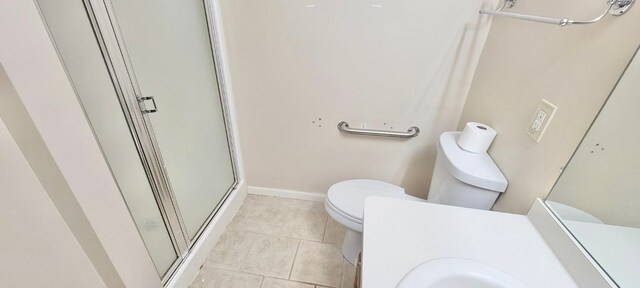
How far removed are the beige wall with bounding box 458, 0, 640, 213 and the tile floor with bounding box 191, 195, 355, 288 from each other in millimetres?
948

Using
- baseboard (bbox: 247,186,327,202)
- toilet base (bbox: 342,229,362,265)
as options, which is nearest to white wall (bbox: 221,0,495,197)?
baseboard (bbox: 247,186,327,202)

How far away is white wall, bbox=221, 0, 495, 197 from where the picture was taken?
1292 mm

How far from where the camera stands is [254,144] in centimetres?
181

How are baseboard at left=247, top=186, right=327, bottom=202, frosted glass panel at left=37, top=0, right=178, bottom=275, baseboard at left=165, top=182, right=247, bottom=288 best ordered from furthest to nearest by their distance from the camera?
baseboard at left=247, top=186, right=327, bottom=202, baseboard at left=165, top=182, right=247, bottom=288, frosted glass panel at left=37, top=0, right=178, bottom=275

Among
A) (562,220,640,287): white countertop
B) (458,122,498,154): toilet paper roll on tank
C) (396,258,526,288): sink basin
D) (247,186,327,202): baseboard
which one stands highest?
(458,122,498,154): toilet paper roll on tank

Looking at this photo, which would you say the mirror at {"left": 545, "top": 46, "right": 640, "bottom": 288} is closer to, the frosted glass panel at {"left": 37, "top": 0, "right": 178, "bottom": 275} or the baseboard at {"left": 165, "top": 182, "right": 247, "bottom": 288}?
the frosted glass panel at {"left": 37, "top": 0, "right": 178, "bottom": 275}

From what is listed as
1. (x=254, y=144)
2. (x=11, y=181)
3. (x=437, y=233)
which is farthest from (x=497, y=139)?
(x=11, y=181)

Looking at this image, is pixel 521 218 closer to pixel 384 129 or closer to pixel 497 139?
pixel 497 139

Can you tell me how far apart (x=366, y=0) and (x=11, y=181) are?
4.64ft

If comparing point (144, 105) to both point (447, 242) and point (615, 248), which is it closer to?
point (447, 242)

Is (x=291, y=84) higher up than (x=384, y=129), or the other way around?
(x=291, y=84)

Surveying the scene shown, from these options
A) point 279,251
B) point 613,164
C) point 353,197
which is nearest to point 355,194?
point 353,197

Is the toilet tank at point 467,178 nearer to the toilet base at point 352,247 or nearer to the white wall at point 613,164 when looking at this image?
the white wall at point 613,164

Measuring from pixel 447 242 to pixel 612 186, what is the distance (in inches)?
16.4
